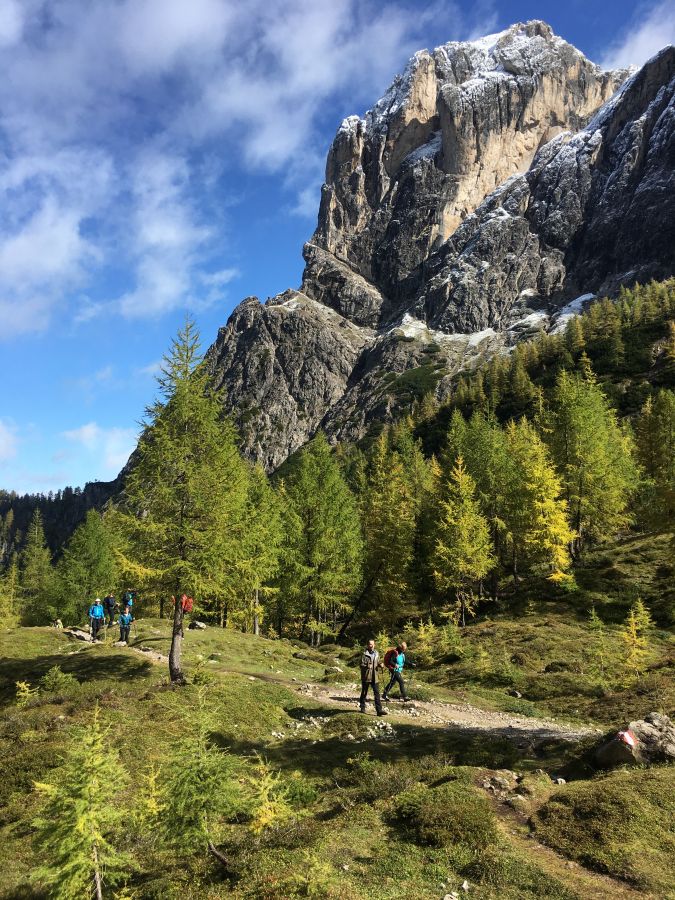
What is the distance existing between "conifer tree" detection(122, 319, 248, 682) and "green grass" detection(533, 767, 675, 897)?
40.9ft

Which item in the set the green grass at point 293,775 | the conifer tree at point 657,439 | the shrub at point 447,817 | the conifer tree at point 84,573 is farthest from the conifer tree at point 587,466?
the conifer tree at point 84,573

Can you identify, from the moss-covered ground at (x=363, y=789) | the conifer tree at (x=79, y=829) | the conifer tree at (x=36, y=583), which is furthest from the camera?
the conifer tree at (x=36, y=583)

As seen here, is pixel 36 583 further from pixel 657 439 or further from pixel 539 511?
pixel 657 439

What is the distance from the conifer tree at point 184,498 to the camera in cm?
1750

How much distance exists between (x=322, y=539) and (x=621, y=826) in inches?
1106

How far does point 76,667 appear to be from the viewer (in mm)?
19000

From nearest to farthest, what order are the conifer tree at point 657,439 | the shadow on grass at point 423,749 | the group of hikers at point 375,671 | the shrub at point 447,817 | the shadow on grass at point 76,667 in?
the shrub at point 447,817, the shadow on grass at point 423,749, the group of hikers at point 375,671, the shadow on grass at point 76,667, the conifer tree at point 657,439

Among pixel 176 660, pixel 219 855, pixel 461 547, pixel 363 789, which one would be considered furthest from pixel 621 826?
pixel 461 547

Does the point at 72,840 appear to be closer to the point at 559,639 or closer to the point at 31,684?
the point at 31,684

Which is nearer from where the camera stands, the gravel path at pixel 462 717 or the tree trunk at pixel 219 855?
the tree trunk at pixel 219 855

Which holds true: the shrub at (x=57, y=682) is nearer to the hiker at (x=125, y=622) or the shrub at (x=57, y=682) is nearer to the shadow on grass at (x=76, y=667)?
the shadow on grass at (x=76, y=667)

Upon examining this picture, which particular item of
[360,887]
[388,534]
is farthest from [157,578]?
[388,534]

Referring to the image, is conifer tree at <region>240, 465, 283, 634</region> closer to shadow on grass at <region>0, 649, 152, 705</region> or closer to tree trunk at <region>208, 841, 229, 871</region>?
shadow on grass at <region>0, 649, 152, 705</region>

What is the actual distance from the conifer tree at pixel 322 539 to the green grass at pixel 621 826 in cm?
2623
